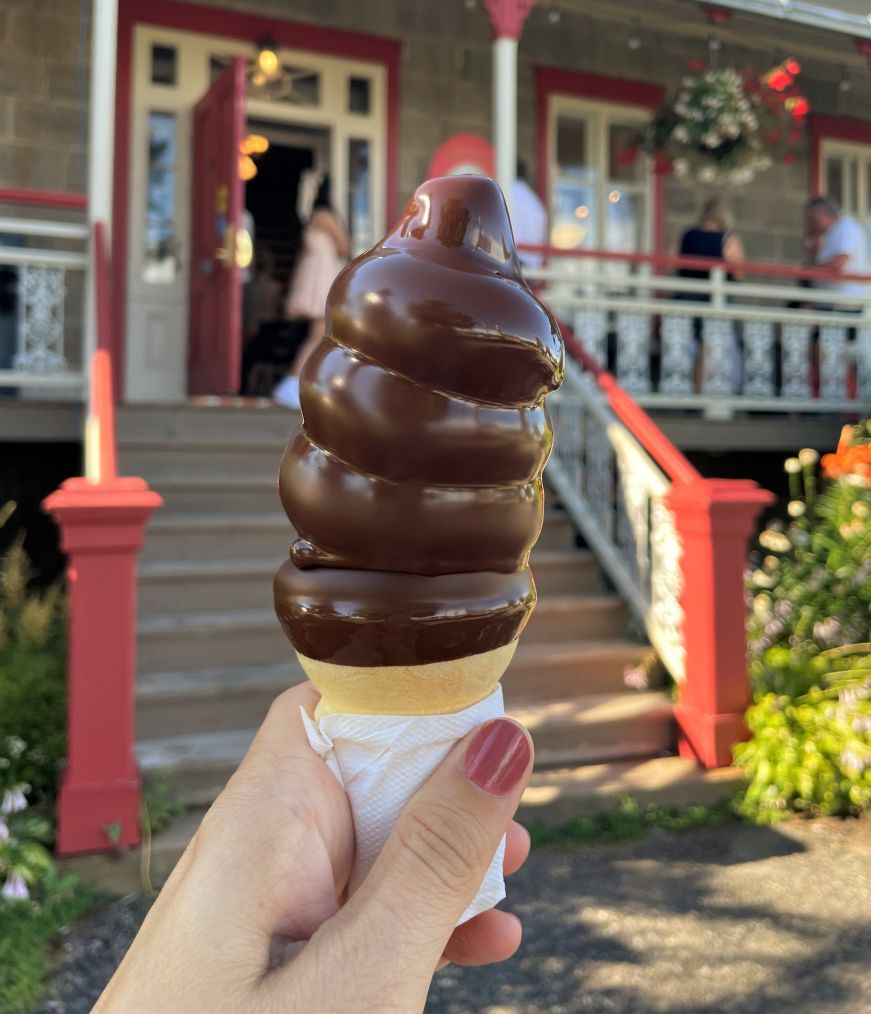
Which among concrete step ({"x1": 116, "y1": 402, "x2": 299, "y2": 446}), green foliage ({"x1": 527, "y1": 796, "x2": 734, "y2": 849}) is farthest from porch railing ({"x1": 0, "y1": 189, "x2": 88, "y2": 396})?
green foliage ({"x1": 527, "y1": 796, "x2": 734, "y2": 849})

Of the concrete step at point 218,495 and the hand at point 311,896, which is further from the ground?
the concrete step at point 218,495

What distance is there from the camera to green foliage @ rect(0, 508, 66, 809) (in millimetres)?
3895

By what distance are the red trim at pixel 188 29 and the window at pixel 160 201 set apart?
0.25m

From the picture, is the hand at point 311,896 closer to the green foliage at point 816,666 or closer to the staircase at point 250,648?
the staircase at point 250,648

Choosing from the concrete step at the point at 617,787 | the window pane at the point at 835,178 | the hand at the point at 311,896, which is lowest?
the concrete step at the point at 617,787

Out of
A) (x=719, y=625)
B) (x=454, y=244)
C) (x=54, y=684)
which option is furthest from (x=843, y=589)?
(x=454, y=244)

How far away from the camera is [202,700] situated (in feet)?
14.2

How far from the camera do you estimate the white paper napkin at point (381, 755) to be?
3.71ft

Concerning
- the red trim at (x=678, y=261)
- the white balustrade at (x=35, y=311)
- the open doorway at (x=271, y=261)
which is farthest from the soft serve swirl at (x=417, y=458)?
the open doorway at (x=271, y=261)

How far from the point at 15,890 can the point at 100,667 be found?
84cm

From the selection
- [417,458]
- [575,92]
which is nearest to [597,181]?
[575,92]

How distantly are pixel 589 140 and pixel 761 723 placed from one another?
698 centimetres

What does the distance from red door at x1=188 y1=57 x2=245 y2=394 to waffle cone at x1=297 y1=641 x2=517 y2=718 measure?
6370mm

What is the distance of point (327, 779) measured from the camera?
1151mm
